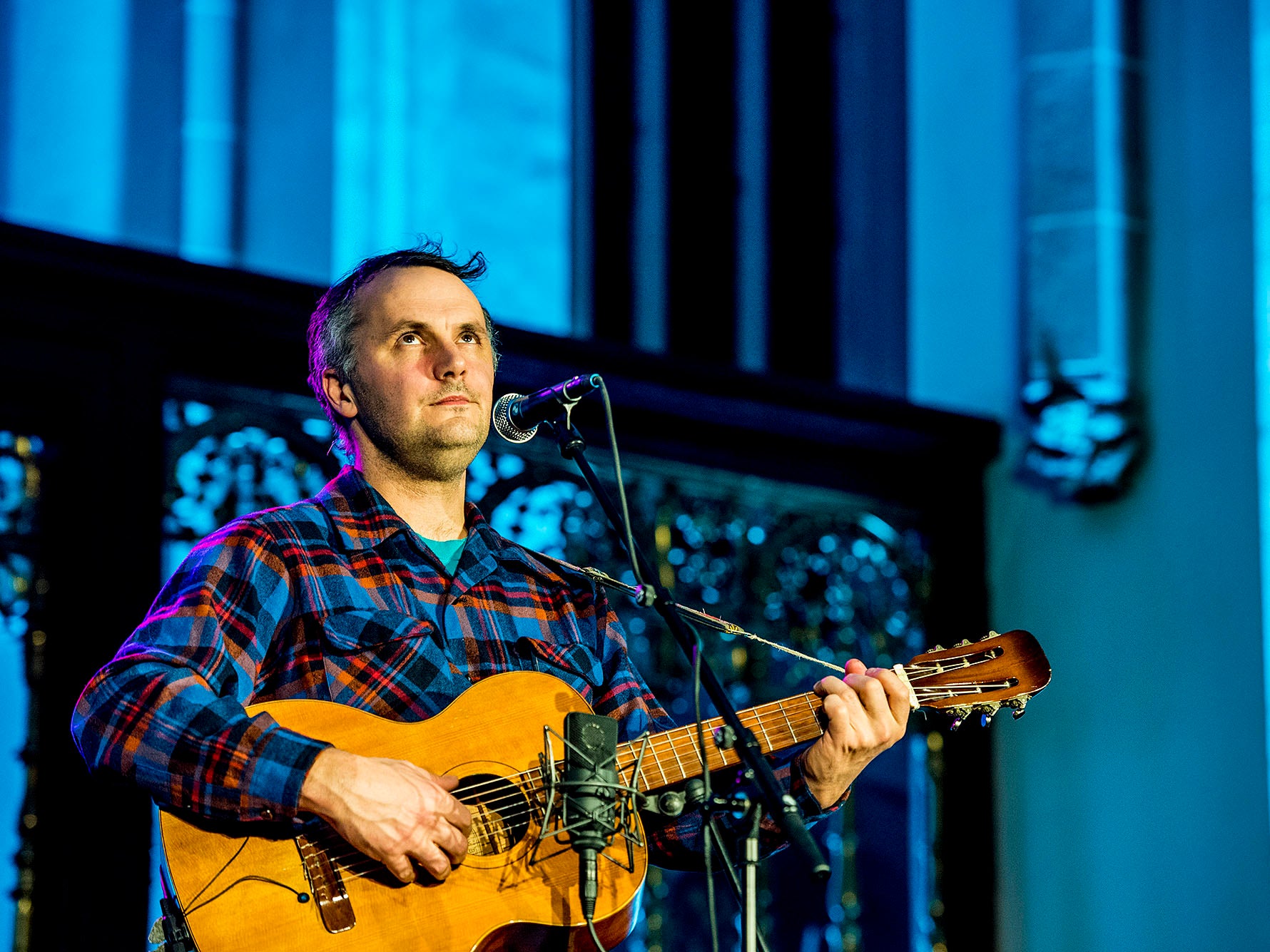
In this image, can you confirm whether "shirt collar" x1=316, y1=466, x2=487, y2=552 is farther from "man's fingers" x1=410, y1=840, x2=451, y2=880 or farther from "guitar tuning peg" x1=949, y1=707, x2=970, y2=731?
"guitar tuning peg" x1=949, y1=707, x2=970, y2=731

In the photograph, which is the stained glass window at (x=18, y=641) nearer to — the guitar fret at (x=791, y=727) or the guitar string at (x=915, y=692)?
the guitar string at (x=915, y=692)

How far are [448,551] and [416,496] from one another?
12 centimetres

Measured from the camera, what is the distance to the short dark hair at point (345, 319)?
338 cm

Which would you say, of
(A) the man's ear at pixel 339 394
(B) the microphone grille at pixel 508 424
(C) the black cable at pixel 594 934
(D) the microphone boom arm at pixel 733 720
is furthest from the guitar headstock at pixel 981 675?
(A) the man's ear at pixel 339 394

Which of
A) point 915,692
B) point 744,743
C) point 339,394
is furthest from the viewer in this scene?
point 339,394

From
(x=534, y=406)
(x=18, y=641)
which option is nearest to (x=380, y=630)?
(x=534, y=406)

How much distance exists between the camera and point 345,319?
341 centimetres

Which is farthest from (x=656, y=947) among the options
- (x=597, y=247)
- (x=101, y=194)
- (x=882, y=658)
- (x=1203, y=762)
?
(x=101, y=194)

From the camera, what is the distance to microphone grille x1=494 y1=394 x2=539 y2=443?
2957 millimetres

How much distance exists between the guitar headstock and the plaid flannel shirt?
30 centimetres

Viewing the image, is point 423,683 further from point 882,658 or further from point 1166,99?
point 1166,99

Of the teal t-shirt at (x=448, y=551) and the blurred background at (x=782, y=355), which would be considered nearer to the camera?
the teal t-shirt at (x=448, y=551)

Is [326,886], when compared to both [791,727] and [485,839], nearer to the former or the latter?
[485,839]

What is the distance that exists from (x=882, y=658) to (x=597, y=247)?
207 centimetres
